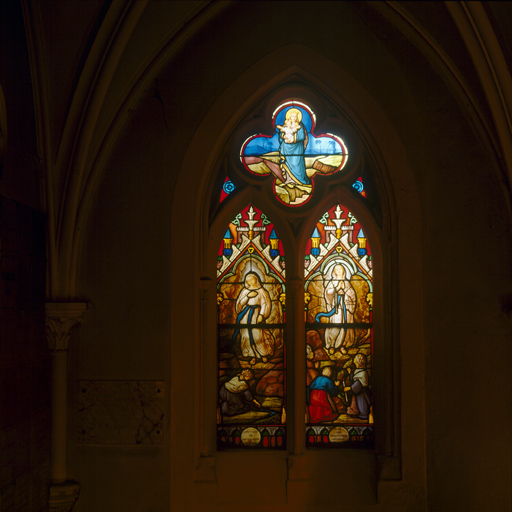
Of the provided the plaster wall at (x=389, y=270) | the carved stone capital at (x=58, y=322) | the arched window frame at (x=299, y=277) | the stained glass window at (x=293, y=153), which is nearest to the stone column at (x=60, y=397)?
the carved stone capital at (x=58, y=322)

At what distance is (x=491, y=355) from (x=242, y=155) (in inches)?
106

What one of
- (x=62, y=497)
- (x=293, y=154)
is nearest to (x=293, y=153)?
(x=293, y=154)

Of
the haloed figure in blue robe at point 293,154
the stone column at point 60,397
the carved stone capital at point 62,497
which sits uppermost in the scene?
the haloed figure in blue robe at point 293,154

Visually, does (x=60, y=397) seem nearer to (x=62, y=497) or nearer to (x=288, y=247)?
(x=62, y=497)

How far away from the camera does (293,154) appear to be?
5.86m

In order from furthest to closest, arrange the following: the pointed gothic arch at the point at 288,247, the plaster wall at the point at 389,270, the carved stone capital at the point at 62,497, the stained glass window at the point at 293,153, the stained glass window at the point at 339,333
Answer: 1. the stained glass window at the point at 293,153
2. the stained glass window at the point at 339,333
3. the pointed gothic arch at the point at 288,247
4. the plaster wall at the point at 389,270
5. the carved stone capital at the point at 62,497

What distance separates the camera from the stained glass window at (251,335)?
5645 mm

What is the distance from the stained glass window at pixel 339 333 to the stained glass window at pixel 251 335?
0.26m

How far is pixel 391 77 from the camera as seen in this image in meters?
5.52

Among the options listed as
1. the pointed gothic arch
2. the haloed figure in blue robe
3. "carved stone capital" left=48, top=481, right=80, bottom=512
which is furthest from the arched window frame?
"carved stone capital" left=48, top=481, right=80, bottom=512

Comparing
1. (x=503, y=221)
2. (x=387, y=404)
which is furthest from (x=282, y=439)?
(x=503, y=221)

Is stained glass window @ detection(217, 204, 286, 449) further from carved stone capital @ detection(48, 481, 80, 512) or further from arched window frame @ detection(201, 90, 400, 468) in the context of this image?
carved stone capital @ detection(48, 481, 80, 512)

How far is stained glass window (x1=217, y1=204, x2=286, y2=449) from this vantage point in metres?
5.64

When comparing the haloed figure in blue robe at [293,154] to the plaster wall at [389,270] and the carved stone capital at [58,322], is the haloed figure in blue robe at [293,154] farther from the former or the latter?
the carved stone capital at [58,322]
